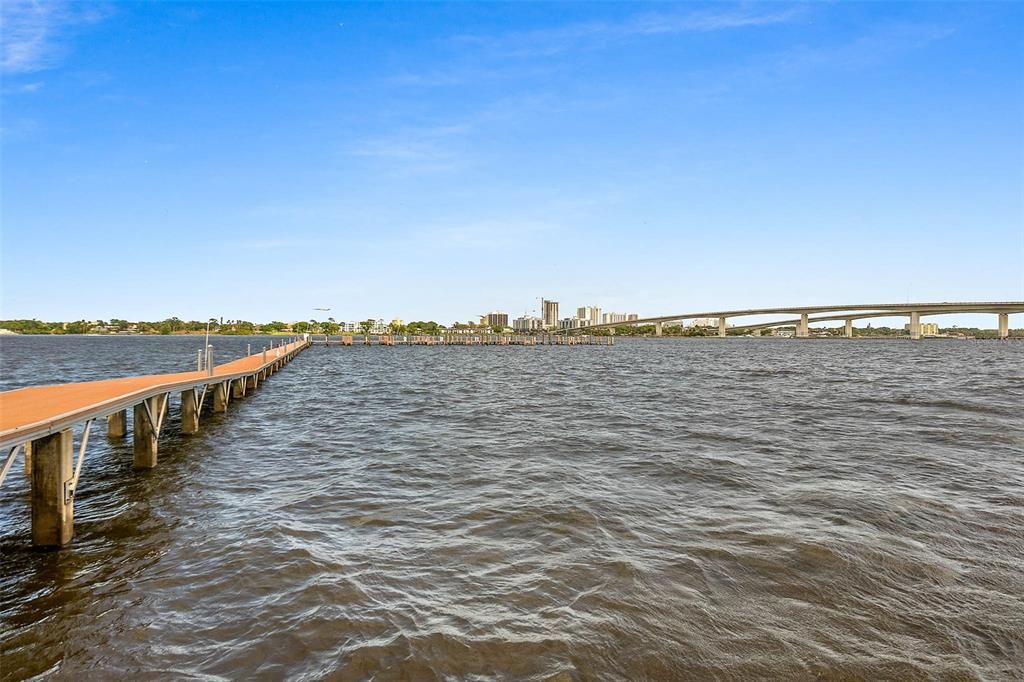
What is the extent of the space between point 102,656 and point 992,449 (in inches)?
802

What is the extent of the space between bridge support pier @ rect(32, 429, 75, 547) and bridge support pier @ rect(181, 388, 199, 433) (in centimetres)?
1001

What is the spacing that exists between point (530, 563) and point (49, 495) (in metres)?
7.08

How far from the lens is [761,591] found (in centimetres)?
694

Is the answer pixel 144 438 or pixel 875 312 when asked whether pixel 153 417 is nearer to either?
pixel 144 438

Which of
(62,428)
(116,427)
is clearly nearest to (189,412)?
(116,427)

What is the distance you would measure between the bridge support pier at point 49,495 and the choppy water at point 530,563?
33cm

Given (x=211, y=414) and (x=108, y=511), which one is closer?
(x=108, y=511)

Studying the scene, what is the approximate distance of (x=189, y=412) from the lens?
17.8m

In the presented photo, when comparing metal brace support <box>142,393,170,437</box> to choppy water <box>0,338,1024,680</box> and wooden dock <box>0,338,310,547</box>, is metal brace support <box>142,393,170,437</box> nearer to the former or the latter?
wooden dock <box>0,338,310,547</box>

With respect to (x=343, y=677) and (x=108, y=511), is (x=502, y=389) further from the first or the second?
(x=343, y=677)

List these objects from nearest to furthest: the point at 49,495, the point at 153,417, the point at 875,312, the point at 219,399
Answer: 1. the point at 49,495
2. the point at 153,417
3. the point at 219,399
4. the point at 875,312

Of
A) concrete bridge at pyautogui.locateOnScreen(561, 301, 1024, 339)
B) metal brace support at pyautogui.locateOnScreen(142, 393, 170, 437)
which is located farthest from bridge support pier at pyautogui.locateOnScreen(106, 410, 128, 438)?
concrete bridge at pyautogui.locateOnScreen(561, 301, 1024, 339)

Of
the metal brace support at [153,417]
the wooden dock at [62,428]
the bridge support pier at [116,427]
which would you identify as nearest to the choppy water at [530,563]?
the wooden dock at [62,428]

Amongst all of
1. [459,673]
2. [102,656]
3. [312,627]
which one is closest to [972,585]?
[459,673]
